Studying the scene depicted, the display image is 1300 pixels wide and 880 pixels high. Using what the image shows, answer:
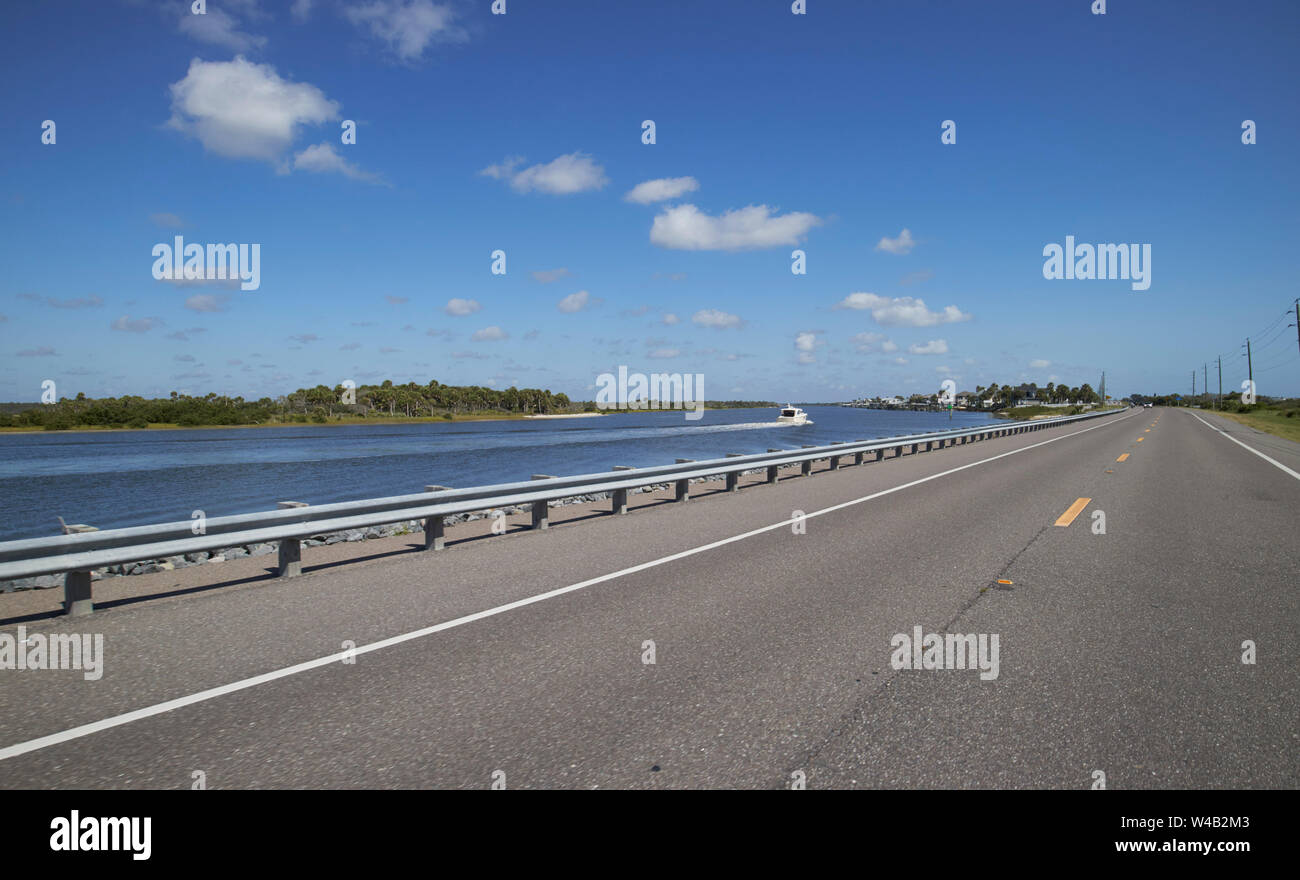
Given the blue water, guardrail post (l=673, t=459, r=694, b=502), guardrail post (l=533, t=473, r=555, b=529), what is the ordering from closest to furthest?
guardrail post (l=533, t=473, r=555, b=529)
guardrail post (l=673, t=459, r=694, b=502)
the blue water

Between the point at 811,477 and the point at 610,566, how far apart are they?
1092cm

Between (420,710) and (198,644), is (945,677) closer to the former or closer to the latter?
(420,710)

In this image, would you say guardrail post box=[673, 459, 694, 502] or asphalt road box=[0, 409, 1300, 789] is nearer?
asphalt road box=[0, 409, 1300, 789]

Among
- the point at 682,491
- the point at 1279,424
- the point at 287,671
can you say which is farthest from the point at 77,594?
the point at 1279,424

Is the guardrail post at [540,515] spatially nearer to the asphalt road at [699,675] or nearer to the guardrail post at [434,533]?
the asphalt road at [699,675]

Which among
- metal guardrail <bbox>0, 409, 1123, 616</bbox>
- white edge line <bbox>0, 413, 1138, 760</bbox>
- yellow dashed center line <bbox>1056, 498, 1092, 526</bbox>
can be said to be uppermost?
metal guardrail <bbox>0, 409, 1123, 616</bbox>

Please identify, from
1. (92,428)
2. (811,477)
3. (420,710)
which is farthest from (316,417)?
(420,710)

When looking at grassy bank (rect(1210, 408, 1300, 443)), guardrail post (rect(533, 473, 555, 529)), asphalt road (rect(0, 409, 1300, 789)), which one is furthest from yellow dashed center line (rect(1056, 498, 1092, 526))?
grassy bank (rect(1210, 408, 1300, 443))

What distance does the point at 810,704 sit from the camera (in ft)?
12.7

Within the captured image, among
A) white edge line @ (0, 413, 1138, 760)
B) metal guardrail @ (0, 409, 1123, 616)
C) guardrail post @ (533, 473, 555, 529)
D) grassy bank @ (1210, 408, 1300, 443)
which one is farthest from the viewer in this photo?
grassy bank @ (1210, 408, 1300, 443)

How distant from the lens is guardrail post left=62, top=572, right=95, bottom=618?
18.6ft

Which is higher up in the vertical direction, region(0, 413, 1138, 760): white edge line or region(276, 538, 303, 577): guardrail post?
region(276, 538, 303, 577): guardrail post

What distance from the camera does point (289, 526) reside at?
277 inches

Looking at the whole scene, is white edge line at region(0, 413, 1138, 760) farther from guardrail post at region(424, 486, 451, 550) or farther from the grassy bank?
the grassy bank
